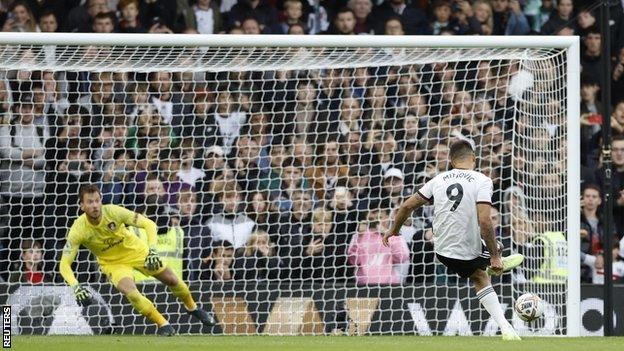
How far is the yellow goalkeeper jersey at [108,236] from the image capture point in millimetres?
12375

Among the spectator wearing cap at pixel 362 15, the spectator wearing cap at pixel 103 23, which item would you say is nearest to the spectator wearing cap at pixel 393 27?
the spectator wearing cap at pixel 362 15

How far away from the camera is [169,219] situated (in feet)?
45.6

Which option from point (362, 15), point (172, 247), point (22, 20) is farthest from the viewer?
point (362, 15)

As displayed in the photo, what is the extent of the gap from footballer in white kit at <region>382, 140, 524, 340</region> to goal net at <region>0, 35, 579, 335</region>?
1814 mm

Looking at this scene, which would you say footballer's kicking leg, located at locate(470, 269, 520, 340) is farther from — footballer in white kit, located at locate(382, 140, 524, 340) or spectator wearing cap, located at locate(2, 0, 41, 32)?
spectator wearing cap, located at locate(2, 0, 41, 32)

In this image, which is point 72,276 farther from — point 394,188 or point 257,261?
point 394,188

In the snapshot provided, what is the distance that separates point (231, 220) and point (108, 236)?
1.59 metres

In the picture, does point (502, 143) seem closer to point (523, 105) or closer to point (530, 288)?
point (523, 105)

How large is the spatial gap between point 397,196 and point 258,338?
324 centimetres

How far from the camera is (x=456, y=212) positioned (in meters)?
10.6

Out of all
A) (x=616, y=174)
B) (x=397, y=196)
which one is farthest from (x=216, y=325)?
(x=616, y=174)

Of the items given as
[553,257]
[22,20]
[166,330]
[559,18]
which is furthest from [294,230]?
[559,18]

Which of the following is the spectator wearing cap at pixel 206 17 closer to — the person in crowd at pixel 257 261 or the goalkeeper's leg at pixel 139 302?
the person in crowd at pixel 257 261

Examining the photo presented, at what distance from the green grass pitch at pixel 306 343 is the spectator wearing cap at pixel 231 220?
2.27m
